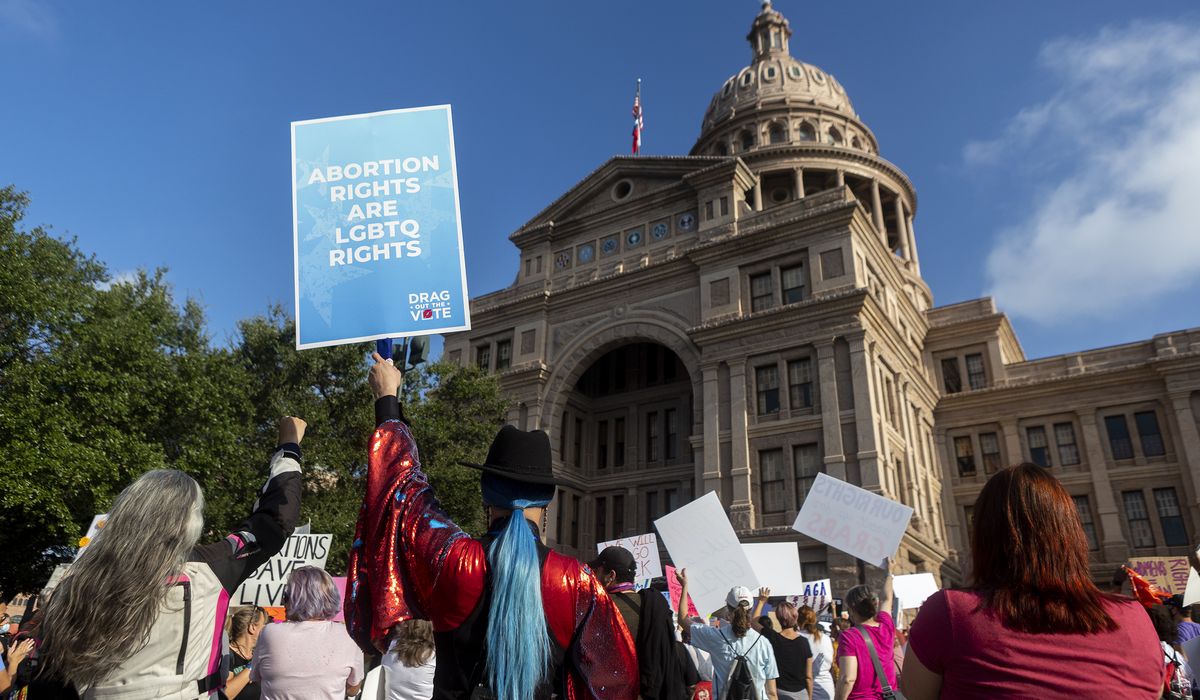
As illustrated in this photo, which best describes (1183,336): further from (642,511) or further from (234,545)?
(234,545)

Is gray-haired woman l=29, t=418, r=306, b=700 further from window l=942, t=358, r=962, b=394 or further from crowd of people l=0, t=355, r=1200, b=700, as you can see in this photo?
window l=942, t=358, r=962, b=394

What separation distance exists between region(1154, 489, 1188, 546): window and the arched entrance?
1890cm

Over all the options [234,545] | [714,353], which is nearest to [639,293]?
[714,353]

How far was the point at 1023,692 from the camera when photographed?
239cm

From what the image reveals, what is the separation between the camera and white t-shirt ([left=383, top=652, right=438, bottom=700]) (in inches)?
237

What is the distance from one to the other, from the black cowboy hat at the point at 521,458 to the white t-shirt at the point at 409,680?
12.4 feet

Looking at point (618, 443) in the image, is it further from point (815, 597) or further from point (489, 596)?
point (489, 596)

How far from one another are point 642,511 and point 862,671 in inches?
1072

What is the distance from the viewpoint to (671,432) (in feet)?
112

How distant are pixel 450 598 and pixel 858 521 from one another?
9045 millimetres

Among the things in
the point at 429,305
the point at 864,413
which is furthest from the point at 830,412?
the point at 429,305

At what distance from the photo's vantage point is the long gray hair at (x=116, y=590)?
266 cm

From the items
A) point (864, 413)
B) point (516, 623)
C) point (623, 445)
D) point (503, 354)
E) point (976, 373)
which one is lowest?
point (516, 623)

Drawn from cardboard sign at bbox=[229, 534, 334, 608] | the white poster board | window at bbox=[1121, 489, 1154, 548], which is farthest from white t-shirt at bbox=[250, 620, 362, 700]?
window at bbox=[1121, 489, 1154, 548]
